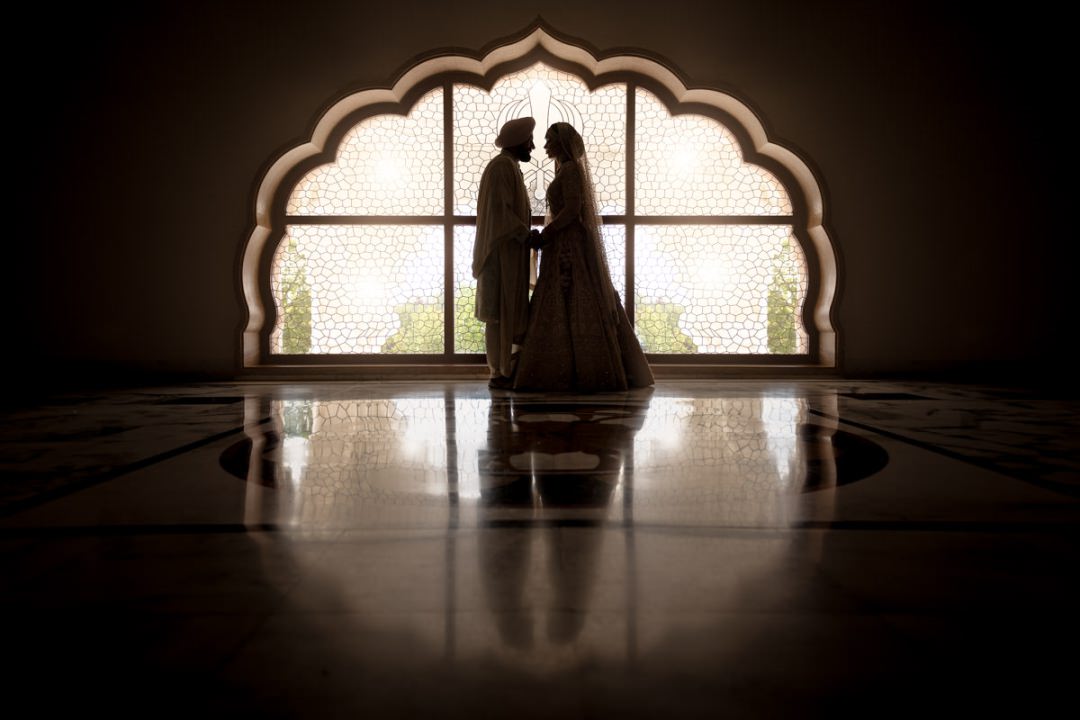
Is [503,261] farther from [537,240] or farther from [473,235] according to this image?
[473,235]

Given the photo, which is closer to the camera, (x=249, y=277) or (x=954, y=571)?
(x=954, y=571)

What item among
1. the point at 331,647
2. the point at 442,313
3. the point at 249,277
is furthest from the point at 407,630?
the point at 249,277

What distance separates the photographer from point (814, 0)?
4945mm

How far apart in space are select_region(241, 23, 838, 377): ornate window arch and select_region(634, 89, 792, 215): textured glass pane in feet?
0.04

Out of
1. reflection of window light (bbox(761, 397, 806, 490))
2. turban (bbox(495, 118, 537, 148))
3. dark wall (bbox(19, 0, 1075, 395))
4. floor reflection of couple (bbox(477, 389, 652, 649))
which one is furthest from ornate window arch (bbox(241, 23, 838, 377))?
floor reflection of couple (bbox(477, 389, 652, 649))

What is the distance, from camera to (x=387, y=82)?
495cm

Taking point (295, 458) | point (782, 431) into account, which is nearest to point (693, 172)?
point (782, 431)

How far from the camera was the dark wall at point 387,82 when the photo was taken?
491cm

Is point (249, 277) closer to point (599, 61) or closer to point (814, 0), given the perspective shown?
point (599, 61)

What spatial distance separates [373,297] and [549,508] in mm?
4212

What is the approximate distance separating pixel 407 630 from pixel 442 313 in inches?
178

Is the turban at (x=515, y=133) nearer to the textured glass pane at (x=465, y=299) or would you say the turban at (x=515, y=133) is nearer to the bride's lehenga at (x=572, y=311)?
the bride's lehenga at (x=572, y=311)

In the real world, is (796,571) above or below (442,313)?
below

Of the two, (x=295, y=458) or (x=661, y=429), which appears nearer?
(x=295, y=458)
